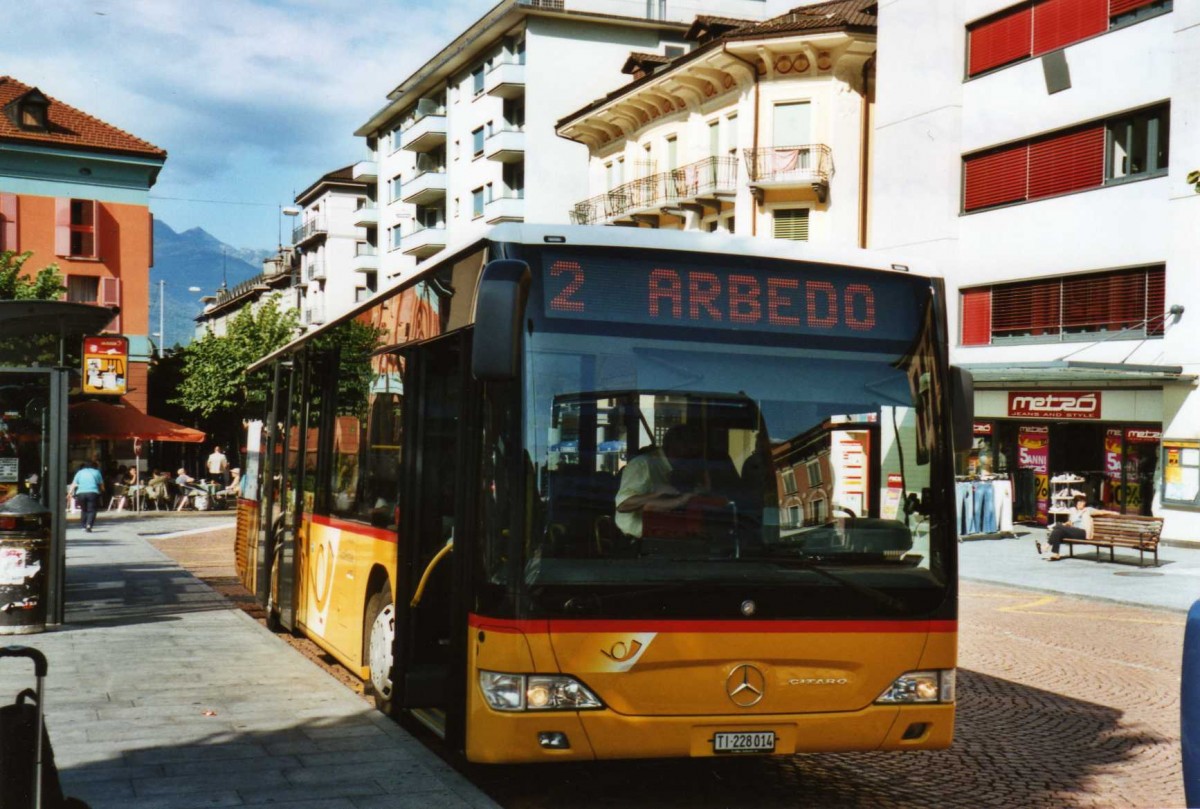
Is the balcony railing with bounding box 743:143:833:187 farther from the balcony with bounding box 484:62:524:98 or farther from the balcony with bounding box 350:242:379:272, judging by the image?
the balcony with bounding box 350:242:379:272

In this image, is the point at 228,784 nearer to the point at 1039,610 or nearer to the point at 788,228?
the point at 1039,610

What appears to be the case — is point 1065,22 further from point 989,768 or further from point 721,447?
point 721,447

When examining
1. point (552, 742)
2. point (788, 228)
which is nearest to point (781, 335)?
point (552, 742)

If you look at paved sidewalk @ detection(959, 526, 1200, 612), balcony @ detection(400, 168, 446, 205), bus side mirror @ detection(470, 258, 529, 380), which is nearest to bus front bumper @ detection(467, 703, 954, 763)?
bus side mirror @ detection(470, 258, 529, 380)

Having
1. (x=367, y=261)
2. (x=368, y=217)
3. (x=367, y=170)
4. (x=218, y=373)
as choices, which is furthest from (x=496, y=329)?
(x=367, y=261)

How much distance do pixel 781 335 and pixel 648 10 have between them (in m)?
55.0

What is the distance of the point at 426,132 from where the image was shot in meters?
62.8

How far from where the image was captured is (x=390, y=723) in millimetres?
7434

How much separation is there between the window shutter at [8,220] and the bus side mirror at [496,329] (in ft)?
159

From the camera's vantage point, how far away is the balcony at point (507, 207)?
2164 inches

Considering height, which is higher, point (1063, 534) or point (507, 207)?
point (507, 207)

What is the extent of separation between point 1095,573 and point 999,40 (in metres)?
15.3

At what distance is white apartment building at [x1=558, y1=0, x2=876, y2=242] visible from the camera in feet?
128

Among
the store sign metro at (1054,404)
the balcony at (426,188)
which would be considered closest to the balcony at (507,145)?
the balcony at (426,188)
